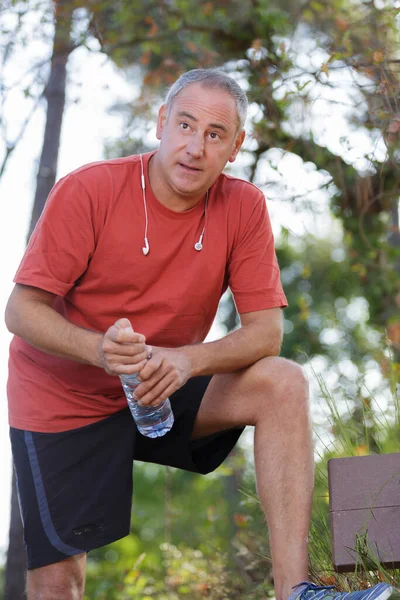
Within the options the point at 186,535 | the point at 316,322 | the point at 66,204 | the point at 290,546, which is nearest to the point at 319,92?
the point at 66,204

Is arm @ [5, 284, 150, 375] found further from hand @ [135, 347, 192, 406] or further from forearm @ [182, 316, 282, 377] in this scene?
forearm @ [182, 316, 282, 377]

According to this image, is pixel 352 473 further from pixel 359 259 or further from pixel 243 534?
pixel 359 259

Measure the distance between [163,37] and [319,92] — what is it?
91.2 inches

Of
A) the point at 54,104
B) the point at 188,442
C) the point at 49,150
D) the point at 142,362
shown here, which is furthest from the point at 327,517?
the point at 54,104

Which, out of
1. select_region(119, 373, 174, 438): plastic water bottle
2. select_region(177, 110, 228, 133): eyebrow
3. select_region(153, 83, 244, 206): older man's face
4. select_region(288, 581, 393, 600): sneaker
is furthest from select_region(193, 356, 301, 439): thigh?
select_region(177, 110, 228, 133): eyebrow

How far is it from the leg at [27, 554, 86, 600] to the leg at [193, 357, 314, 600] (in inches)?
28.3

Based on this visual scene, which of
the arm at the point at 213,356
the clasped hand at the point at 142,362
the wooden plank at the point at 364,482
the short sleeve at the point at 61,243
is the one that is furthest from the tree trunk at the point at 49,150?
the wooden plank at the point at 364,482

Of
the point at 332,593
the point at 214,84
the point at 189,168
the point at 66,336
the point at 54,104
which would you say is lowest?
the point at 332,593

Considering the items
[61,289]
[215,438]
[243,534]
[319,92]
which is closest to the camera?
[61,289]

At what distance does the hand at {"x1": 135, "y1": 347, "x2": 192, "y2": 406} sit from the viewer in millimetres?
2451

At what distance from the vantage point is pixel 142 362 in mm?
2428

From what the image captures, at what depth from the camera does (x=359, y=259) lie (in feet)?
19.6

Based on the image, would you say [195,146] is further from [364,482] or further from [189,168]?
[364,482]

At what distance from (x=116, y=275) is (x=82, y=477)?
2.30ft
